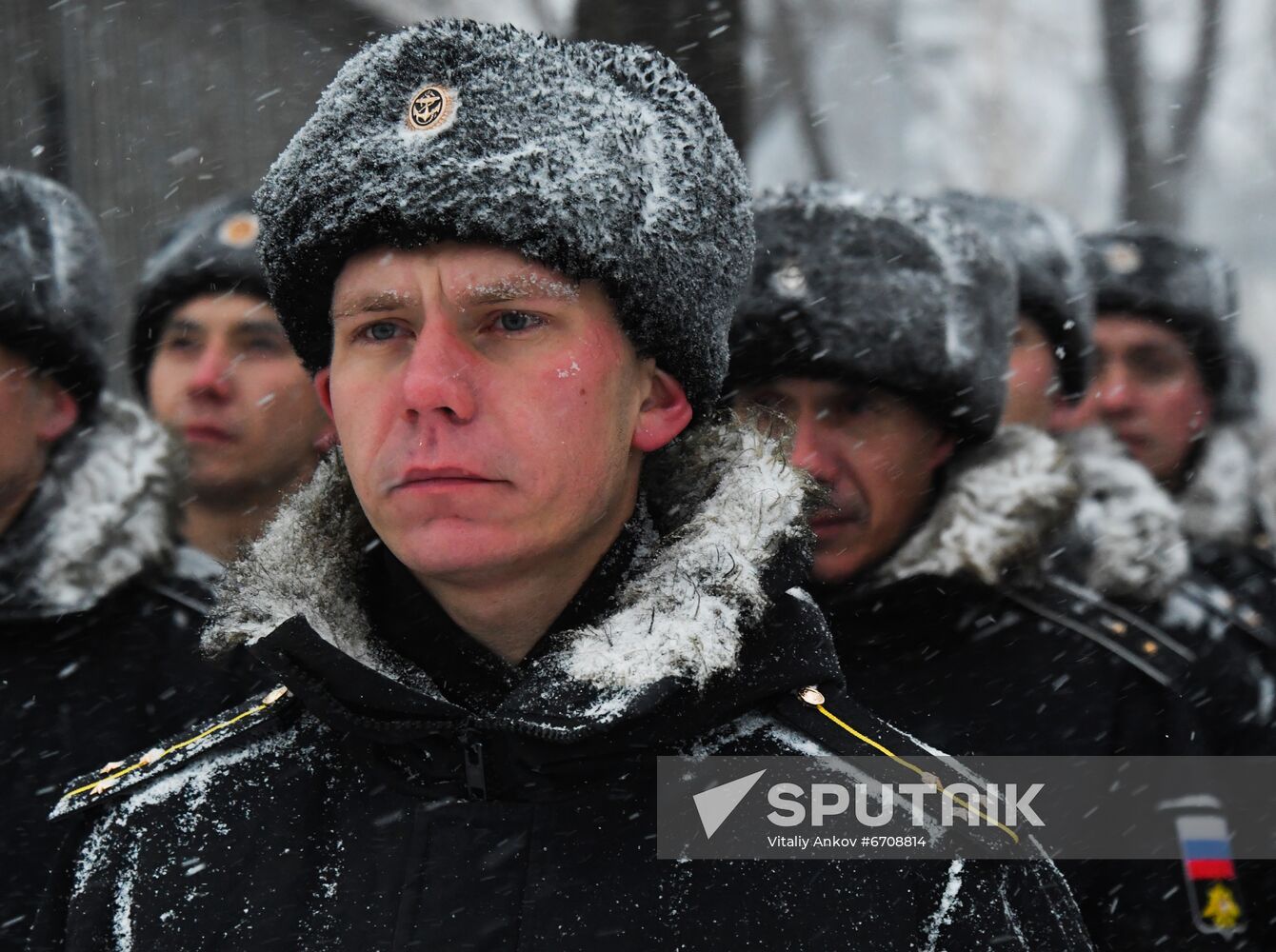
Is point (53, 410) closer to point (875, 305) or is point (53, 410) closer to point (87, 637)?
point (87, 637)

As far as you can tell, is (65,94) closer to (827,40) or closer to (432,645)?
(432,645)

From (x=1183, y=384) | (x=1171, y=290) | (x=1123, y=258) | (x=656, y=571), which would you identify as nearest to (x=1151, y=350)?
(x=1183, y=384)

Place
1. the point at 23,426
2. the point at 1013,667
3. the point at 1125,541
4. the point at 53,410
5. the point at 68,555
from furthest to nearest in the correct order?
the point at 1125,541
the point at 53,410
the point at 23,426
the point at 68,555
the point at 1013,667

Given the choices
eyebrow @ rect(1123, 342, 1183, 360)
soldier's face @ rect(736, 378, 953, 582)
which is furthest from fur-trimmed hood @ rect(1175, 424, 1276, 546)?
soldier's face @ rect(736, 378, 953, 582)

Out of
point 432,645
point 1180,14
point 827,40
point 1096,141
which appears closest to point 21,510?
point 432,645

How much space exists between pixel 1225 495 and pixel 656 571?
4.85 meters

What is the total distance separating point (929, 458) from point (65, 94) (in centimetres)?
499

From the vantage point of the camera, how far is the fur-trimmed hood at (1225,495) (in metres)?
6.11

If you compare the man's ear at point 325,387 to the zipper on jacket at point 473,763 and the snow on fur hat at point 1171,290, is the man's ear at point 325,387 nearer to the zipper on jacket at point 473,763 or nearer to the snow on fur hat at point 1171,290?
the zipper on jacket at point 473,763

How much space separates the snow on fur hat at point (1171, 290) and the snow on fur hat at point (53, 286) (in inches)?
151

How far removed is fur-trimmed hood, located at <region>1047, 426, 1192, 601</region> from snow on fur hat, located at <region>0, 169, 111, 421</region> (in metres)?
2.64

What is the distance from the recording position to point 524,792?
2.03m

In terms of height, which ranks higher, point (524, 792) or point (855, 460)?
point (855, 460)

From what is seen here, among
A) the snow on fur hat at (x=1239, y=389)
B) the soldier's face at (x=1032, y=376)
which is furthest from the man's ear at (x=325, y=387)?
the snow on fur hat at (x=1239, y=389)
